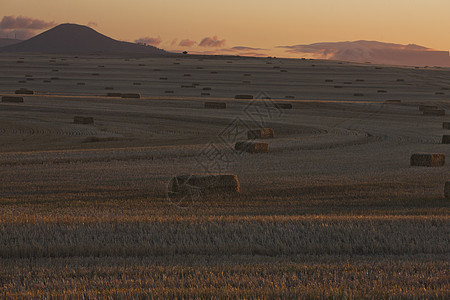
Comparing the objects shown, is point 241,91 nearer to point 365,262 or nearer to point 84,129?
point 84,129

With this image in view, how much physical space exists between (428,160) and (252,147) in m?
6.58

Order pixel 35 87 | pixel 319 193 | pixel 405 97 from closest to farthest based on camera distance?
pixel 319 193 → pixel 405 97 → pixel 35 87

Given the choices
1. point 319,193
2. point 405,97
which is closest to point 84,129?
point 319,193

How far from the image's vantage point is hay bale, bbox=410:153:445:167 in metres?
19.8

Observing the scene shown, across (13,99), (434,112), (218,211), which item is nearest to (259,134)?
(218,211)

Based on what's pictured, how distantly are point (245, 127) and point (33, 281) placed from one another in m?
29.2

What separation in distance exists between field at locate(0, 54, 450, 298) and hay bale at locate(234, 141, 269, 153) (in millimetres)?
475

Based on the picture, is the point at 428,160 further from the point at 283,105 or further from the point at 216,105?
the point at 283,105

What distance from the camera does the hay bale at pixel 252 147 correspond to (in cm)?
2345

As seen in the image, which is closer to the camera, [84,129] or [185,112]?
[84,129]

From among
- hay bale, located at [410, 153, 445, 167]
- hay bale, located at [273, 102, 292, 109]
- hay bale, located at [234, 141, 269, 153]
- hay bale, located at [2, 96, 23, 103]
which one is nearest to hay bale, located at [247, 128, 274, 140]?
hay bale, located at [234, 141, 269, 153]

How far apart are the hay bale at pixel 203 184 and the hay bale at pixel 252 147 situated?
909 centimetres

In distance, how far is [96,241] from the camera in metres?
8.76

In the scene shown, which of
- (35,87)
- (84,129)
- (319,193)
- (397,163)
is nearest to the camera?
(319,193)
